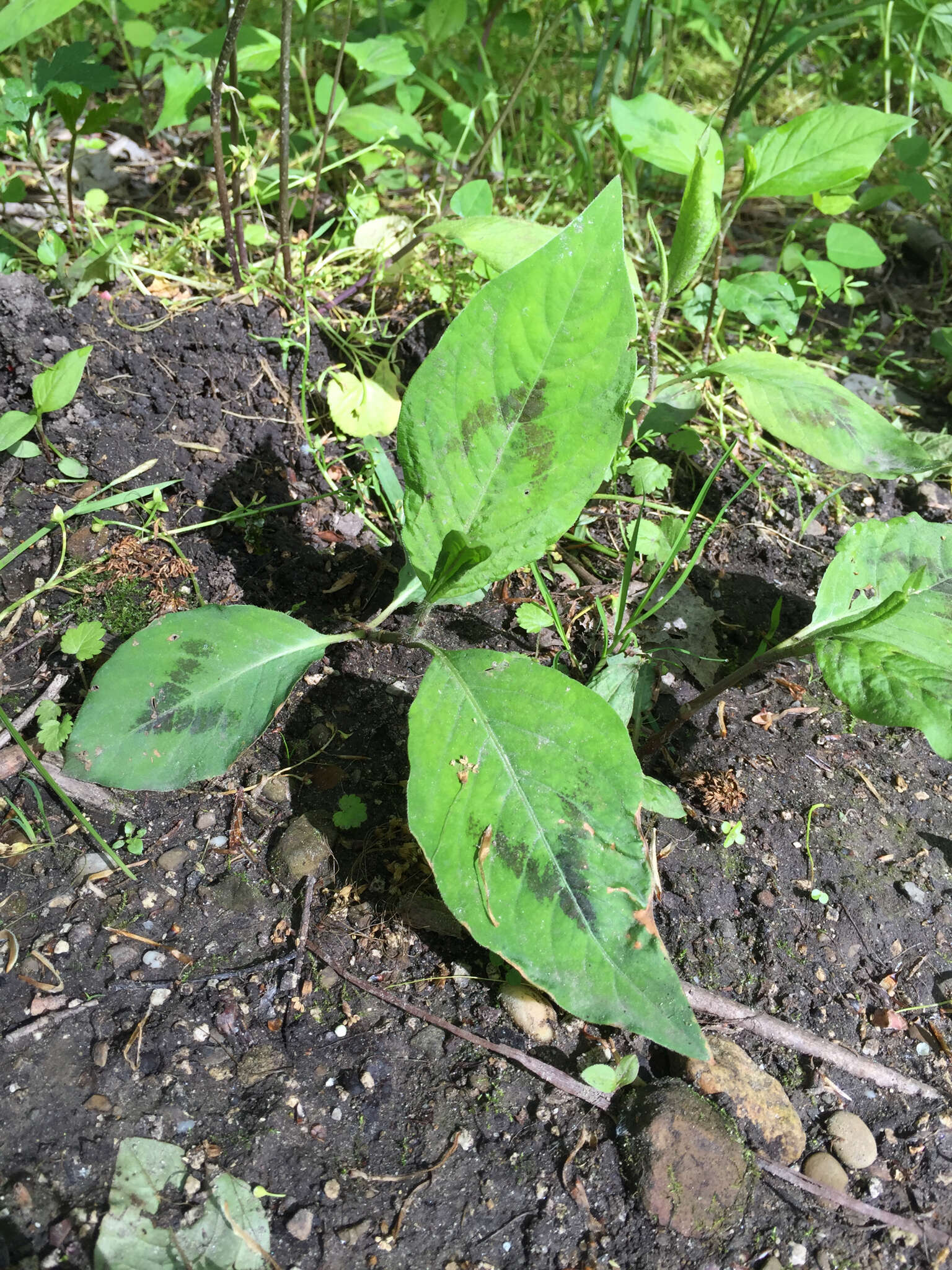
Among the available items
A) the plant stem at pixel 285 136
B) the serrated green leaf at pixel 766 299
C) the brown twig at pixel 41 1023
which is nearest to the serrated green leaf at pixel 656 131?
the serrated green leaf at pixel 766 299

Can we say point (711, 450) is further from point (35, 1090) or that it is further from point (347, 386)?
point (35, 1090)

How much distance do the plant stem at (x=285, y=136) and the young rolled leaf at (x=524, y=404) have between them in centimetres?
85

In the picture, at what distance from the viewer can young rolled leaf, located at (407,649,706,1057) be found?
46.7 inches

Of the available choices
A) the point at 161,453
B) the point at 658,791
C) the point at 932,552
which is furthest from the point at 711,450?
the point at 161,453

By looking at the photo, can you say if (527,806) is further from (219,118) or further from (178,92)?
(178,92)

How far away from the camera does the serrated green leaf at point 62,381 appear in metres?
1.70

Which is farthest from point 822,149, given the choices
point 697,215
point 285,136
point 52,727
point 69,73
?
point 52,727

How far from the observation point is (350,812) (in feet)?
4.91

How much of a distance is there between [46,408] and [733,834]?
61.1 inches

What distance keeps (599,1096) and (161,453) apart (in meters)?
1.50

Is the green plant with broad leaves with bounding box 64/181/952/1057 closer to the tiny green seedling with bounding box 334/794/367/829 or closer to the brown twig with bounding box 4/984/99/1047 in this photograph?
the tiny green seedling with bounding box 334/794/367/829

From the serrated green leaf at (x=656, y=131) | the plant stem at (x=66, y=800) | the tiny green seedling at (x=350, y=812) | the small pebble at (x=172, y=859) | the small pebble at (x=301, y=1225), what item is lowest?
the small pebble at (x=301, y=1225)

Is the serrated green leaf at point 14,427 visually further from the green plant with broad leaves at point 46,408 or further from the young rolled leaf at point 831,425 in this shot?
the young rolled leaf at point 831,425

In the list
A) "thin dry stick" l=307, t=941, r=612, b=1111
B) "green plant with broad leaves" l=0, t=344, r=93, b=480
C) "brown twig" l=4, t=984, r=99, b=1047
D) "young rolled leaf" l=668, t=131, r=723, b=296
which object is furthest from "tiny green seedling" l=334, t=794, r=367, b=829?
"young rolled leaf" l=668, t=131, r=723, b=296
